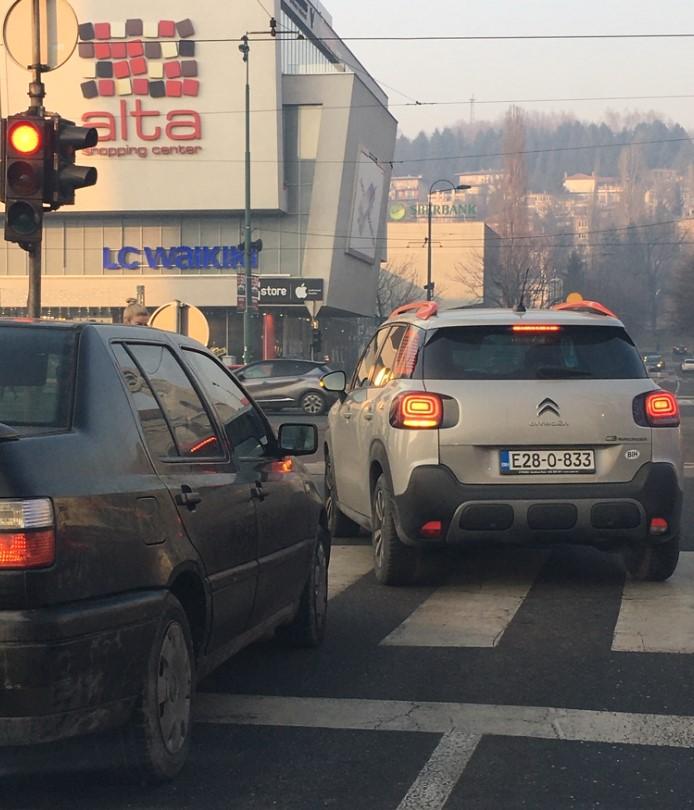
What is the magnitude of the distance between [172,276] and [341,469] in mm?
56764

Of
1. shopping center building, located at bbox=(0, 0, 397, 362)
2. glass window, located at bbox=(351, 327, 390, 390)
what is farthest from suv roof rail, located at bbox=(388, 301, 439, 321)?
shopping center building, located at bbox=(0, 0, 397, 362)

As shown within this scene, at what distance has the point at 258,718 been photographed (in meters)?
5.27

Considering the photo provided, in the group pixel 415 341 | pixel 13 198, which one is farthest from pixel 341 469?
pixel 13 198

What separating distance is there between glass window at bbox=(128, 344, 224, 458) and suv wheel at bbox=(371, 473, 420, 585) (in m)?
2.86

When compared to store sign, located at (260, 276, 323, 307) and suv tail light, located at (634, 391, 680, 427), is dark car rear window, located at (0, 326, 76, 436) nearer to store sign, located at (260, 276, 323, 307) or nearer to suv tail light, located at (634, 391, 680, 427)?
suv tail light, located at (634, 391, 680, 427)

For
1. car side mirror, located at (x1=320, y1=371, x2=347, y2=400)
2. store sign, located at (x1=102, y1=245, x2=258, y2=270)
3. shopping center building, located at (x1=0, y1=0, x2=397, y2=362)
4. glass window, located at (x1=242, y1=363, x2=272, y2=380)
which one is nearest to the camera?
car side mirror, located at (x1=320, y1=371, x2=347, y2=400)

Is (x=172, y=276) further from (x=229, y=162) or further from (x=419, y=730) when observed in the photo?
(x=419, y=730)

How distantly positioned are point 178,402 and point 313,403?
28.6 m

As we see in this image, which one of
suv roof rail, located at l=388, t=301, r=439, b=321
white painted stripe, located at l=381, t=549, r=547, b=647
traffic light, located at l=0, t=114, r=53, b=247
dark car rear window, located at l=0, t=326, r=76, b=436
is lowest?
white painted stripe, located at l=381, t=549, r=547, b=647

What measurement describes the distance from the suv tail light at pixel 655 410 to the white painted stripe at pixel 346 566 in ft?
6.65

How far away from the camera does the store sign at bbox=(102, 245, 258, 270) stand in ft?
212

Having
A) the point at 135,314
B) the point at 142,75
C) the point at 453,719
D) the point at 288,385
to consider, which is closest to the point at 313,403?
the point at 288,385

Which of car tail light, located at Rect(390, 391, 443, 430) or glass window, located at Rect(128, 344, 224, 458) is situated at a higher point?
glass window, located at Rect(128, 344, 224, 458)

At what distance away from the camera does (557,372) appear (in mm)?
7941
